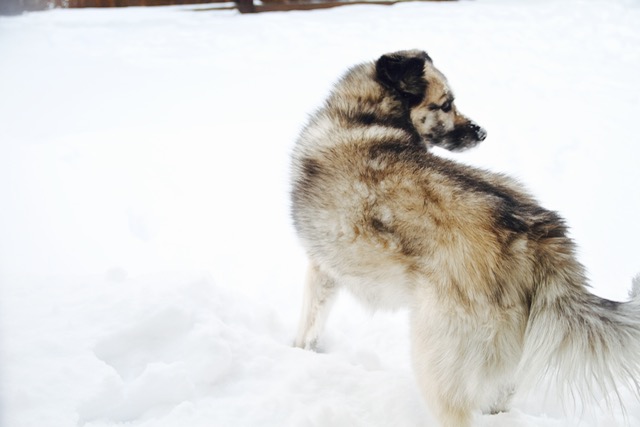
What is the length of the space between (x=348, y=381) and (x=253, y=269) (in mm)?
1031

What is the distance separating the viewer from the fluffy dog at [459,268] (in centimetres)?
145

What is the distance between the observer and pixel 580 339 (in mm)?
1433

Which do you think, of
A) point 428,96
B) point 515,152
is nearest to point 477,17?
point 515,152

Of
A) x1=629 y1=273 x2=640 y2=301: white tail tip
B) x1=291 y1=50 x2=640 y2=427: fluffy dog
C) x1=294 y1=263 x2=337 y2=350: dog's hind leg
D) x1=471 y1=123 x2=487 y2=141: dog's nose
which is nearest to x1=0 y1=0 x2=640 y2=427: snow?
x1=294 y1=263 x2=337 y2=350: dog's hind leg

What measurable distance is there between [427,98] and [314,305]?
1042mm

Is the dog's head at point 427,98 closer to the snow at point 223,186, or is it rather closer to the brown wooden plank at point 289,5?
the snow at point 223,186

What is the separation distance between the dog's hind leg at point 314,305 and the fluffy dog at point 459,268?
0.18 metres

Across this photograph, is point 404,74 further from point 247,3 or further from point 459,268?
point 247,3

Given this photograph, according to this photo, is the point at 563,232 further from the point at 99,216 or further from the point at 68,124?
the point at 68,124

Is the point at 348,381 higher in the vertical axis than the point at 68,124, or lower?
lower

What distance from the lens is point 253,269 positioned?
2.83m

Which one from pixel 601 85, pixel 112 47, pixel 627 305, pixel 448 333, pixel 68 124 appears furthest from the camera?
pixel 112 47

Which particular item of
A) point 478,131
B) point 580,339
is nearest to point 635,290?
point 580,339

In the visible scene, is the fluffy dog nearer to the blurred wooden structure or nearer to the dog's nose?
the dog's nose
